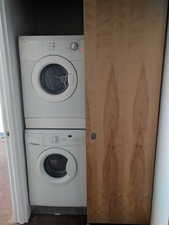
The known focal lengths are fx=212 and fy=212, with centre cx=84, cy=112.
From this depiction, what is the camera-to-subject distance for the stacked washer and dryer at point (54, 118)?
69.2 inches

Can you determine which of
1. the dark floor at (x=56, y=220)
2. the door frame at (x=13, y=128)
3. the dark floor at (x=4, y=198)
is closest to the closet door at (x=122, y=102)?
the dark floor at (x=56, y=220)

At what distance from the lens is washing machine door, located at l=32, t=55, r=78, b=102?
178cm

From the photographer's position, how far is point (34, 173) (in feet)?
6.64

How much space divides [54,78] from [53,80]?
0.8 inches

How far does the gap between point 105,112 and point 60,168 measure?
84 centimetres

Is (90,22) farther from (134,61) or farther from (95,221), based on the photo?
(95,221)

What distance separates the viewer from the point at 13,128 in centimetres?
179

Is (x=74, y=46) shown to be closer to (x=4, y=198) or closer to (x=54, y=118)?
(x=54, y=118)

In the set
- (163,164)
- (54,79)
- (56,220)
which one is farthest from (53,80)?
(56,220)

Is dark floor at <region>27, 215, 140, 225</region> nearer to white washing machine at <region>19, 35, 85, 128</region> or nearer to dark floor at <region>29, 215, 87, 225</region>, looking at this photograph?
dark floor at <region>29, 215, 87, 225</region>

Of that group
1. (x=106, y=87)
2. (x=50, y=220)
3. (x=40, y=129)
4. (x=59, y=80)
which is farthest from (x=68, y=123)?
(x=50, y=220)

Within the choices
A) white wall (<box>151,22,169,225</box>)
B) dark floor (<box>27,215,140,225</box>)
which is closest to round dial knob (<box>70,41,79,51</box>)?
white wall (<box>151,22,169,225</box>)

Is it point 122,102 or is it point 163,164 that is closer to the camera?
point 163,164

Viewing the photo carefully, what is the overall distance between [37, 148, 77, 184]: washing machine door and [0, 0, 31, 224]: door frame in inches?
7.3
